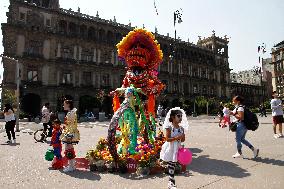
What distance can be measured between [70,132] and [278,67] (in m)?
69.4

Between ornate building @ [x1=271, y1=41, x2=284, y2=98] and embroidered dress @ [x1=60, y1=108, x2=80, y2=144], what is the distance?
6625 centimetres

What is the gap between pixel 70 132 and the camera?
6.72m

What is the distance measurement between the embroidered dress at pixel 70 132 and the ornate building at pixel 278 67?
217 feet

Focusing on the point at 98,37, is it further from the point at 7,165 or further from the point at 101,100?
the point at 7,165

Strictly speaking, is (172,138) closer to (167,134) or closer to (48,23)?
(167,134)

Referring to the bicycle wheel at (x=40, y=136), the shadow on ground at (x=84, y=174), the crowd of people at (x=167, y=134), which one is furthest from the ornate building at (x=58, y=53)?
the shadow on ground at (x=84, y=174)

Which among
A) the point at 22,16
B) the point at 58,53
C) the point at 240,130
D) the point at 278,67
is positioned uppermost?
the point at 22,16

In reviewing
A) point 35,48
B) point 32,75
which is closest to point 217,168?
point 32,75

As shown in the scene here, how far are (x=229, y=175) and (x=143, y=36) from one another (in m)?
4.18

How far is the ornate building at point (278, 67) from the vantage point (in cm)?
6612

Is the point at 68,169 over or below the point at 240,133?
below

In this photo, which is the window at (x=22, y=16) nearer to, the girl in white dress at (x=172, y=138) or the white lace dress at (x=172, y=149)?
the girl in white dress at (x=172, y=138)

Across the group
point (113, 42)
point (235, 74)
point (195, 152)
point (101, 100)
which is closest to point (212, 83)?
point (113, 42)

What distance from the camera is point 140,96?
291 inches
